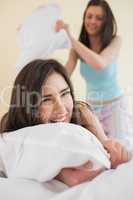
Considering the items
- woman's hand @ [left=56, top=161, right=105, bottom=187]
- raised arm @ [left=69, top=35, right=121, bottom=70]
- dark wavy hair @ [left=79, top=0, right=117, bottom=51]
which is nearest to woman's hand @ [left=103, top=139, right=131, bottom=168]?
woman's hand @ [left=56, top=161, right=105, bottom=187]

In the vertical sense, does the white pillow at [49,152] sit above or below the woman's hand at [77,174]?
above

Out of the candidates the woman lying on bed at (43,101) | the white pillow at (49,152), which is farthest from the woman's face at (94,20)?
the white pillow at (49,152)

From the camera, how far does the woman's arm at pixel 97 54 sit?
Result: 1.45 meters

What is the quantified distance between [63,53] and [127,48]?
30cm

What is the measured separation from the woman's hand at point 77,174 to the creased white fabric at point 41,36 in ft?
3.22

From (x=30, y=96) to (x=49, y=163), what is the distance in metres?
0.37

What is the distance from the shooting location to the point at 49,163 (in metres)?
0.60

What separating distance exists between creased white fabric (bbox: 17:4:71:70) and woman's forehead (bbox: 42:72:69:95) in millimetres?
586

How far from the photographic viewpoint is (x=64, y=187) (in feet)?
2.05

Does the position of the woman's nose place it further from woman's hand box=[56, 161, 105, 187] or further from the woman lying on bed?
woman's hand box=[56, 161, 105, 187]

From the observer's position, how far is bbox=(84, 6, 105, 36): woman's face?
152 cm

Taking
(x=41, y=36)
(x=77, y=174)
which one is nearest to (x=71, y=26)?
(x=41, y=36)

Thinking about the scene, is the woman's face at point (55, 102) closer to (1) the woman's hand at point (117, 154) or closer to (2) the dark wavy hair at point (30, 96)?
(2) the dark wavy hair at point (30, 96)

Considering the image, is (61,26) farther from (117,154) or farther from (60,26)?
(117,154)
